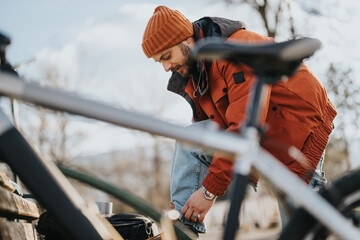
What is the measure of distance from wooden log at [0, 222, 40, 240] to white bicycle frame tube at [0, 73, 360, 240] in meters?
0.48

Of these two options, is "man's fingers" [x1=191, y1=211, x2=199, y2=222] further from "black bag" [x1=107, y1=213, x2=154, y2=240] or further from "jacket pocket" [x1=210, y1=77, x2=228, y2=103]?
"jacket pocket" [x1=210, y1=77, x2=228, y2=103]

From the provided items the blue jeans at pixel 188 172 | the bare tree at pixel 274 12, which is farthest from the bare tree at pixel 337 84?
the blue jeans at pixel 188 172

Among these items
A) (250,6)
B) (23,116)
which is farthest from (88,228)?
(23,116)

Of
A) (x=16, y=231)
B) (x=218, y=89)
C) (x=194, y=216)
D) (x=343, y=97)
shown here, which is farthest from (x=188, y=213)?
(x=343, y=97)

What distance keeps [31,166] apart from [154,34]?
1203 mm

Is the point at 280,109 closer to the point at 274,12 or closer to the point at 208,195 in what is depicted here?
the point at 208,195

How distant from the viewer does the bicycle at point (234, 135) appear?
3.21 feet

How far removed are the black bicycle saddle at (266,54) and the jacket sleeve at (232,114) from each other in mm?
640

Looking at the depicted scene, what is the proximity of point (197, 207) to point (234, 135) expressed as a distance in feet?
2.74

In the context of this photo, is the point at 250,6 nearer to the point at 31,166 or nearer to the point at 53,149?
the point at 31,166

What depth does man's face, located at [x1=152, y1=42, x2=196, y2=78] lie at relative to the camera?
211 centimetres

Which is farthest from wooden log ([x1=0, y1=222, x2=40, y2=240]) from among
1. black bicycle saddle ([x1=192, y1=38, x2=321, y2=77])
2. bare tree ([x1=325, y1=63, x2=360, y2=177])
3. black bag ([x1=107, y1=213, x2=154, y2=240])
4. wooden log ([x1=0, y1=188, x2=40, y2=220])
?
bare tree ([x1=325, y1=63, x2=360, y2=177])

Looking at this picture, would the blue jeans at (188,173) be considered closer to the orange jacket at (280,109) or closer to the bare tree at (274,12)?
the orange jacket at (280,109)

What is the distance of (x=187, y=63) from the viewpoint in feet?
6.92
